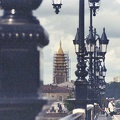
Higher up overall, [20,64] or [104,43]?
[104,43]

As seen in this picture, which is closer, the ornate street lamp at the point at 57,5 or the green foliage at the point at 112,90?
the ornate street lamp at the point at 57,5

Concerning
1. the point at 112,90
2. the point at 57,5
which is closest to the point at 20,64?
the point at 57,5

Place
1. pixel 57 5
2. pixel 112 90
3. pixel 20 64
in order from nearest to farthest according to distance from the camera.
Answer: pixel 20 64, pixel 57 5, pixel 112 90

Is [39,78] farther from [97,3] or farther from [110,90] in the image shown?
[110,90]

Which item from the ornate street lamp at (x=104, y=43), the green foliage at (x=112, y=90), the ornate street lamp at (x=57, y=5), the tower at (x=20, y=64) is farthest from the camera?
the green foliage at (x=112, y=90)

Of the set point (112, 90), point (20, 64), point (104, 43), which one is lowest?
point (20, 64)

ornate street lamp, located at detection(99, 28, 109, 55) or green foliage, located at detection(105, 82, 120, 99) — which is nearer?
ornate street lamp, located at detection(99, 28, 109, 55)

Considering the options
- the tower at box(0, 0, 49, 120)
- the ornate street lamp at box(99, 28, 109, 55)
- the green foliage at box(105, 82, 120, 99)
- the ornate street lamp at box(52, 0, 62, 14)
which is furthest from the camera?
the green foliage at box(105, 82, 120, 99)

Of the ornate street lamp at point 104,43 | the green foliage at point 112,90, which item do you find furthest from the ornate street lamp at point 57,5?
the green foliage at point 112,90

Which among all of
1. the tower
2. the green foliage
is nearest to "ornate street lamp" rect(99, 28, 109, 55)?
the tower

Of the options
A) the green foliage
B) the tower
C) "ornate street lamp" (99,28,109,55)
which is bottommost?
the tower

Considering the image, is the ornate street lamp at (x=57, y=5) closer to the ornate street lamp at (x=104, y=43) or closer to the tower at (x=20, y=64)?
the ornate street lamp at (x=104, y=43)

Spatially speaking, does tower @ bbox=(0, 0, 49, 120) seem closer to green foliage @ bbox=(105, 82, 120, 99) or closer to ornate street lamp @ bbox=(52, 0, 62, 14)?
ornate street lamp @ bbox=(52, 0, 62, 14)

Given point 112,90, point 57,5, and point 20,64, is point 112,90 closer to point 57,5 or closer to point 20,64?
point 57,5
